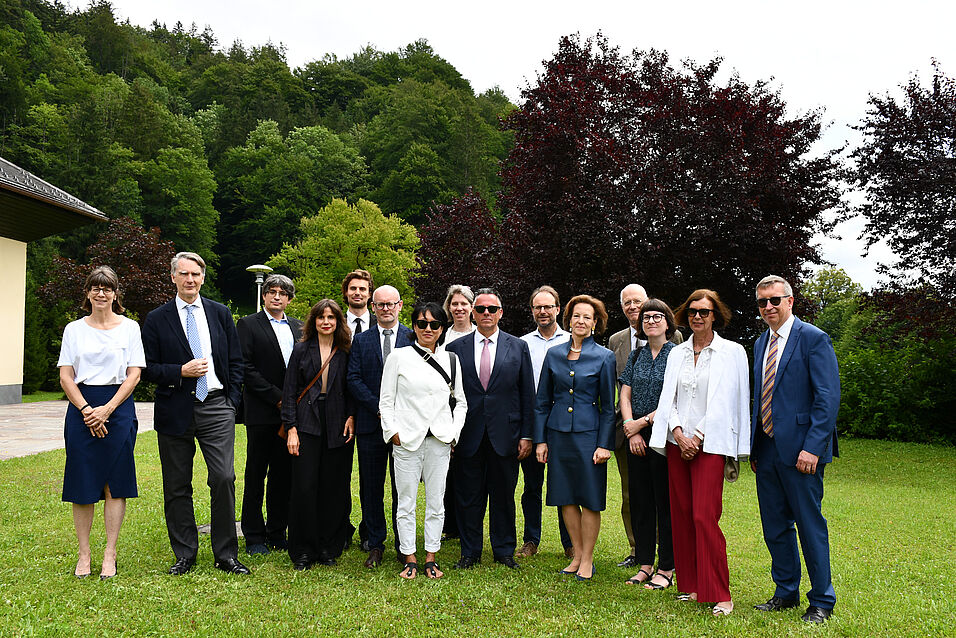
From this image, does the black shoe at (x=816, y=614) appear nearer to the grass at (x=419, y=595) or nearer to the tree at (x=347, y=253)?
the grass at (x=419, y=595)

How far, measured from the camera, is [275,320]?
21.1 ft

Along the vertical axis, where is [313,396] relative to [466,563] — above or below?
above

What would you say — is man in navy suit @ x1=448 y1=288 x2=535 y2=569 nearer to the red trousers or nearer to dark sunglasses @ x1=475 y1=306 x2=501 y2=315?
dark sunglasses @ x1=475 y1=306 x2=501 y2=315

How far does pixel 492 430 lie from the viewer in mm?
5832

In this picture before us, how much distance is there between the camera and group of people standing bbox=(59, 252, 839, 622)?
15.7ft

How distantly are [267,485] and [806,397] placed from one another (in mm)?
4763

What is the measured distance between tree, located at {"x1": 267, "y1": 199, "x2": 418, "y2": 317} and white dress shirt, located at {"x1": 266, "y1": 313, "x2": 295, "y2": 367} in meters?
34.3

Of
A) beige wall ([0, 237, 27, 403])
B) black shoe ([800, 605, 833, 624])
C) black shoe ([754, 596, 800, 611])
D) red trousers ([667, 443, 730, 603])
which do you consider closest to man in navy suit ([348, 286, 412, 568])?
red trousers ([667, 443, 730, 603])

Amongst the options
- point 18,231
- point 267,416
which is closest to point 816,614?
point 267,416

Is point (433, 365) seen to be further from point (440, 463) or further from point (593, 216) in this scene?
point (593, 216)

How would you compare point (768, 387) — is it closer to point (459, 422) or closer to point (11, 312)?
point (459, 422)

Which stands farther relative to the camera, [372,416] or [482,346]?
[482,346]

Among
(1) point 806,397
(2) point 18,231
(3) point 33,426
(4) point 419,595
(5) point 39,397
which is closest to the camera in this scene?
(1) point 806,397

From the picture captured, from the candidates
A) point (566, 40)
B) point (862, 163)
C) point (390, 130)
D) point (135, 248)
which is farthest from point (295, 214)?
point (862, 163)
